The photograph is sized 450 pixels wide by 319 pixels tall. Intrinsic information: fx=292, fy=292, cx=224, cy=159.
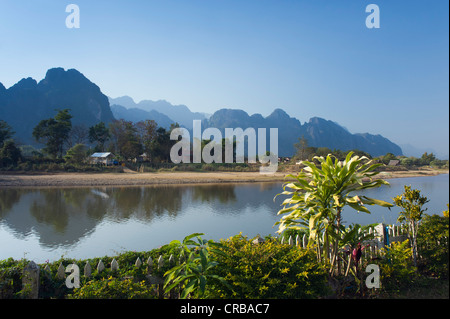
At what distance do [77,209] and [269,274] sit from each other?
1244 cm

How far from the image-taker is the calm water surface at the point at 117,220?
7703 millimetres

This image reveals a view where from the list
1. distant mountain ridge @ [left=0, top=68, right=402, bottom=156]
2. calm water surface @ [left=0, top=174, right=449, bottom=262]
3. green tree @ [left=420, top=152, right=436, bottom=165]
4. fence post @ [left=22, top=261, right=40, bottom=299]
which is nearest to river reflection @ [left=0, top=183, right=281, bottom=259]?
calm water surface @ [left=0, top=174, right=449, bottom=262]

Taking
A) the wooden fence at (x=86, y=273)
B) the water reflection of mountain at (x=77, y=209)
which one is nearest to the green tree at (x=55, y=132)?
the water reflection of mountain at (x=77, y=209)

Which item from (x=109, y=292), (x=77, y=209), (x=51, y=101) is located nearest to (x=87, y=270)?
(x=109, y=292)

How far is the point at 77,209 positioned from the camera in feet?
43.0

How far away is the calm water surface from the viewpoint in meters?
7.70

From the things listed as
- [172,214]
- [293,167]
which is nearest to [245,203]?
[172,214]

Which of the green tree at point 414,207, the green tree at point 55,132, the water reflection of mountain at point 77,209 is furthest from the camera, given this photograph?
the green tree at point 55,132

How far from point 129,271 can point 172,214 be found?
8.86m

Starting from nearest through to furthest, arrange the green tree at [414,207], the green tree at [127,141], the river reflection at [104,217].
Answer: the green tree at [414,207] < the river reflection at [104,217] < the green tree at [127,141]

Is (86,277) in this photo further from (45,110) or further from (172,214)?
(45,110)

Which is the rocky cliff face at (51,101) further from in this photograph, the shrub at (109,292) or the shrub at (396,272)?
the shrub at (396,272)

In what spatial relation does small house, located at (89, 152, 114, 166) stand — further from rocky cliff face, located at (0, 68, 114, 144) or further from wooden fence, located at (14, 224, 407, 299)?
rocky cliff face, located at (0, 68, 114, 144)

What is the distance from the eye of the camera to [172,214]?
1238 cm
